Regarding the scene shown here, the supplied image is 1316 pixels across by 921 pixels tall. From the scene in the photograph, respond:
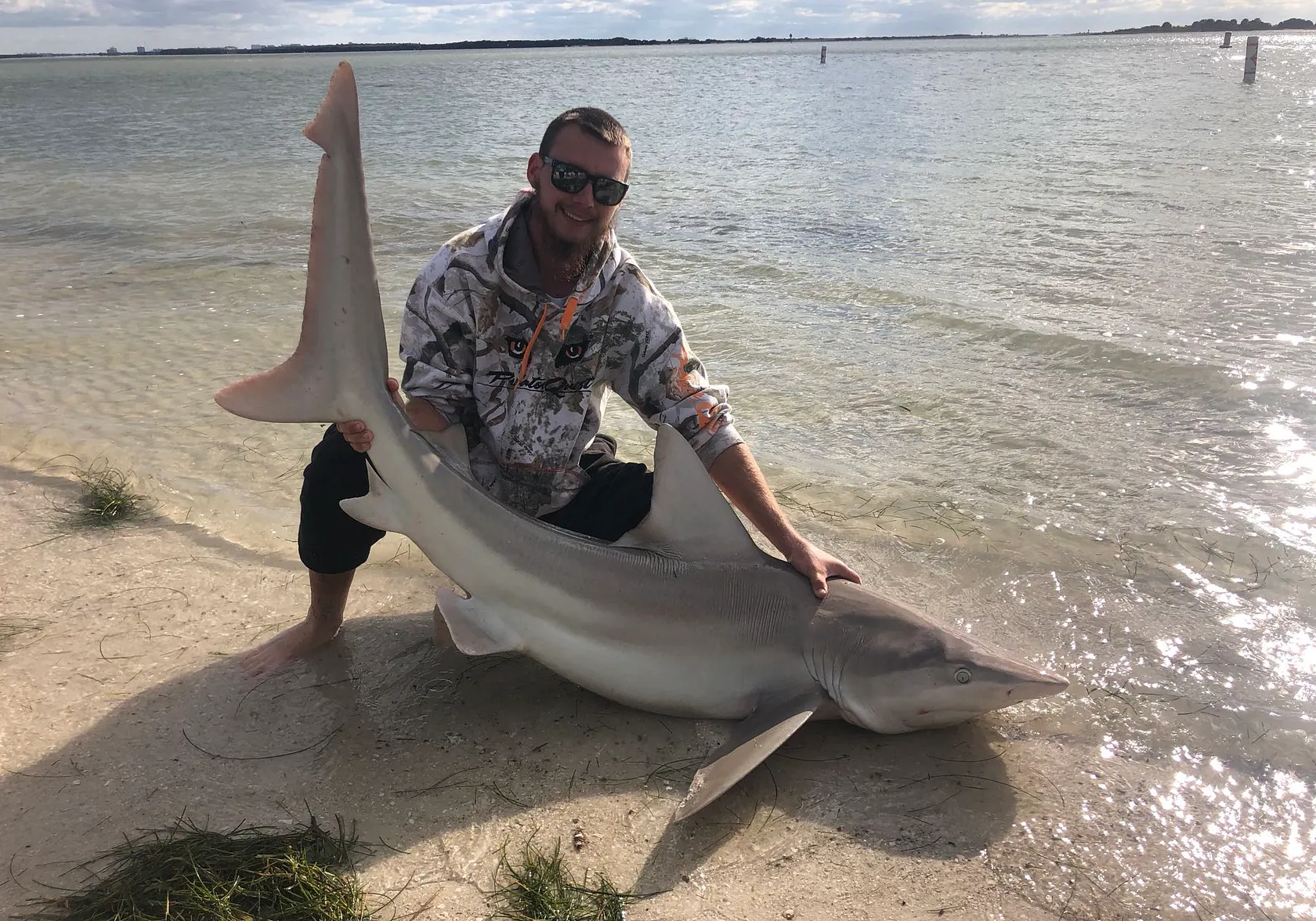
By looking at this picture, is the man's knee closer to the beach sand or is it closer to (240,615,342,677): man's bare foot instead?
(240,615,342,677): man's bare foot

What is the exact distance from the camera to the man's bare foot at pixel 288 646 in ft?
11.4

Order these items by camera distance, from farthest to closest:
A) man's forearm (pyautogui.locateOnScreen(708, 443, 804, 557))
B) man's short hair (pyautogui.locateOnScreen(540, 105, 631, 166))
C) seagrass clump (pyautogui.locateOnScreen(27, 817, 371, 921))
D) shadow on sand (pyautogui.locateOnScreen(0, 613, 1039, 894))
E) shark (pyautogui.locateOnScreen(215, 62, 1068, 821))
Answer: man's forearm (pyautogui.locateOnScreen(708, 443, 804, 557)), man's short hair (pyautogui.locateOnScreen(540, 105, 631, 166)), shark (pyautogui.locateOnScreen(215, 62, 1068, 821)), shadow on sand (pyautogui.locateOnScreen(0, 613, 1039, 894)), seagrass clump (pyautogui.locateOnScreen(27, 817, 371, 921))

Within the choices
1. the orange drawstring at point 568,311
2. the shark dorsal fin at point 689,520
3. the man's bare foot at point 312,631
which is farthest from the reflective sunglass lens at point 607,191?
the man's bare foot at point 312,631

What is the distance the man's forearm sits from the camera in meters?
3.42

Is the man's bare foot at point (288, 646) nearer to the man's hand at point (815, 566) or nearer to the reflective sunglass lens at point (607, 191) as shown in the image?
the man's hand at point (815, 566)

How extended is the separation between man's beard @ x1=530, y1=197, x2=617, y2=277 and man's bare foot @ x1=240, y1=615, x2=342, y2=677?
165cm

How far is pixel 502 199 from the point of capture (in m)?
16.5

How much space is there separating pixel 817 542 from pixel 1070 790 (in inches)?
75.7

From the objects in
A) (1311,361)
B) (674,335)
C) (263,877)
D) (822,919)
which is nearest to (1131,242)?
(1311,361)

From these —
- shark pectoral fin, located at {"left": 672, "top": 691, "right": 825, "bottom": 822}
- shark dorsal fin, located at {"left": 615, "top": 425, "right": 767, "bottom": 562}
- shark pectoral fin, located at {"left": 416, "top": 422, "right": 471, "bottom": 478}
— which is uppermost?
shark pectoral fin, located at {"left": 416, "top": 422, "right": 471, "bottom": 478}

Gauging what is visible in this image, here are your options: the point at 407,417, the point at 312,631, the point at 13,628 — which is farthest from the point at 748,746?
the point at 13,628

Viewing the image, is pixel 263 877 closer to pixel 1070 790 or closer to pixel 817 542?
pixel 1070 790

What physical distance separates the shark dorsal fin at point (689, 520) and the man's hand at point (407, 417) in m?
0.79

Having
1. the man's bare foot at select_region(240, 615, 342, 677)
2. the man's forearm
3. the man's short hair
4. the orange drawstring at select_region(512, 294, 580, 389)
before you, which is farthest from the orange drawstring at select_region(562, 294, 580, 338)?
the man's bare foot at select_region(240, 615, 342, 677)
